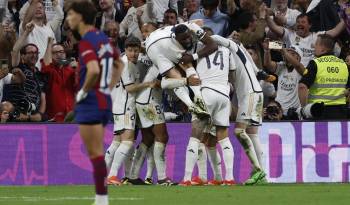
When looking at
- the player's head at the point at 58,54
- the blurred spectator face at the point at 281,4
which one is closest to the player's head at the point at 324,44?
the blurred spectator face at the point at 281,4

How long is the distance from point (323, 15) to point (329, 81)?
3532 mm

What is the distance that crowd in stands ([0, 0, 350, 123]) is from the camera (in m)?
19.4

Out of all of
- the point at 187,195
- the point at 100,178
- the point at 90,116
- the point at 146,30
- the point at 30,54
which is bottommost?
the point at 187,195

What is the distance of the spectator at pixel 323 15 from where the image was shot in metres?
21.5

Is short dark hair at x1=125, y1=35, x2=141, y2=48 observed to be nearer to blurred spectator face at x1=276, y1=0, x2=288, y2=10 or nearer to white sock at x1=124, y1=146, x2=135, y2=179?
white sock at x1=124, y1=146, x2=135, y2=179

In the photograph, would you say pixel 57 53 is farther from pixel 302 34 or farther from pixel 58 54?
pixel 302 34

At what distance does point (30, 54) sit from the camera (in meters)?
19.7

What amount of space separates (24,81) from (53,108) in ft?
2.62

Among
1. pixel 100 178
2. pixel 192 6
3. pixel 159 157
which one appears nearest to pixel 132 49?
pixel 159 157

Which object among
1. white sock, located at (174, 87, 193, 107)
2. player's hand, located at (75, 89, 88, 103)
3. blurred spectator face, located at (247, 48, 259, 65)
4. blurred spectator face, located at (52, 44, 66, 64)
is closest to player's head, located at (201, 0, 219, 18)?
blurred spectator face, located at (247, 48, 259, 65)

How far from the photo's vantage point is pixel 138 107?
17703 mm

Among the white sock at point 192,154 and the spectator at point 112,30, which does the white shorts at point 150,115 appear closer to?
the white sock at point 192,154

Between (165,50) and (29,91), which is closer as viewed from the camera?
(165,50)

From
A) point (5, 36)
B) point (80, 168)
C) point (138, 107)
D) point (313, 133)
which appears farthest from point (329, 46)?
point (5, 36)
